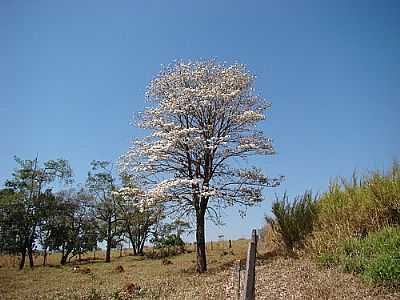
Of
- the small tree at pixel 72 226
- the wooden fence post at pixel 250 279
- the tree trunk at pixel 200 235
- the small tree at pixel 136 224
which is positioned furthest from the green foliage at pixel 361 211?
the small tree at pixel 72 226

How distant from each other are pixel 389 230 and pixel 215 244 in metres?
30.7

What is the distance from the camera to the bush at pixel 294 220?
15314 mm

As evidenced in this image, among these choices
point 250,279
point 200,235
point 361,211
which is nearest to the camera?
point 250,279

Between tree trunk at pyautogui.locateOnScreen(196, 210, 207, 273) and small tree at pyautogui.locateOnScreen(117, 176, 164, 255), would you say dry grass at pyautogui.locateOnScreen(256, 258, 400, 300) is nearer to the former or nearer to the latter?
tree trunk at pyautogui.locateOnScreen(196, 210, 207, 273)

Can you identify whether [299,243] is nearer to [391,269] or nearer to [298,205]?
[298,205]

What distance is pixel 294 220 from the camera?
1602 centimetres

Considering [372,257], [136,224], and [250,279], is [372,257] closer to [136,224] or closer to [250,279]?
[250,279]

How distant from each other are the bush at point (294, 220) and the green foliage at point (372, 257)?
3.95 m

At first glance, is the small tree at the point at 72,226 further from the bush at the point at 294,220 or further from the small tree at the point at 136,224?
the bush at the point at 294,220

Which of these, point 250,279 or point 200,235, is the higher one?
point 200,235

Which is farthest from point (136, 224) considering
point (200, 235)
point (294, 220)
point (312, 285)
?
point (312, 285)

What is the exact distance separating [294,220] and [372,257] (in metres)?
6.61

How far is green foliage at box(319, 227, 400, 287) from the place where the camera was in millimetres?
8234

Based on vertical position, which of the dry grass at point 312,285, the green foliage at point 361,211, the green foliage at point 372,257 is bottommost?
the dry grass at point 312,285
